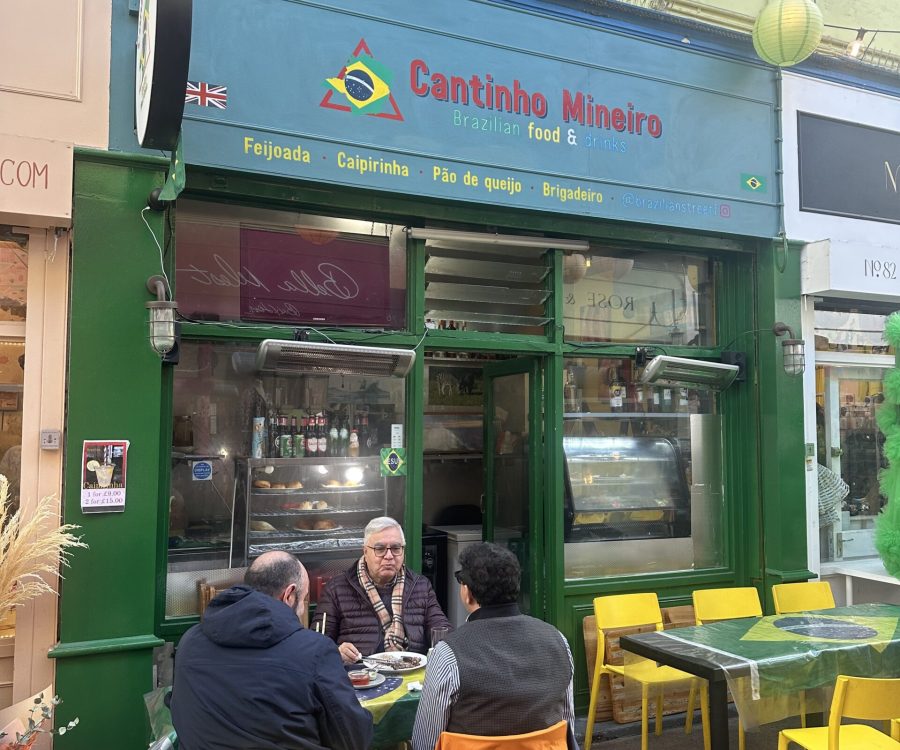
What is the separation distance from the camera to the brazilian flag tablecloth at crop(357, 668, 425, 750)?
10.3ft

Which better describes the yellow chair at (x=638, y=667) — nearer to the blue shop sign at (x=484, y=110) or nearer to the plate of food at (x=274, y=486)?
the plate of food at (x=274, y=486)

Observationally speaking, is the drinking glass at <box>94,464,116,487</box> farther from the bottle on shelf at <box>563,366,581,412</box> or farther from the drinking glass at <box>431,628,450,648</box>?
the bottle on shelf at <box>563,366,581,412</box>

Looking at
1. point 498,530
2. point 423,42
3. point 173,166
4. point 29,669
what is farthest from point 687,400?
point 29,669

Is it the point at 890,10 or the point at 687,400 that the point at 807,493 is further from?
the point at 890,10

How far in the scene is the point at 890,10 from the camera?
7.20 metres

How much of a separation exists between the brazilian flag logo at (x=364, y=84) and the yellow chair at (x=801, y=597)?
4.39 m

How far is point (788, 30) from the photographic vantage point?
5.46m

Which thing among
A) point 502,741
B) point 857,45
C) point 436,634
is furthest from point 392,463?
point 857,45

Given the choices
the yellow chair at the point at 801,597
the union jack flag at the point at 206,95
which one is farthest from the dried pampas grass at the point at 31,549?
the yellow chair at the point at 801,597

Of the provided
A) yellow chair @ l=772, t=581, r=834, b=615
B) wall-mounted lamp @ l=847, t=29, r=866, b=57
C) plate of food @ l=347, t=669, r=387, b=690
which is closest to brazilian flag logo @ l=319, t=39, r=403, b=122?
plate of food @ l=347, t=669, r=387, b=690

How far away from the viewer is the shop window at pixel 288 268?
4.66 meters

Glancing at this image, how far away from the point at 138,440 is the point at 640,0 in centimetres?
509

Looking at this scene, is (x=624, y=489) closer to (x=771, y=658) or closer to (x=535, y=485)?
(x=535, y=485)

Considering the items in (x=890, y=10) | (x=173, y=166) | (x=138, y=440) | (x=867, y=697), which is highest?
(x=890, y=10)
